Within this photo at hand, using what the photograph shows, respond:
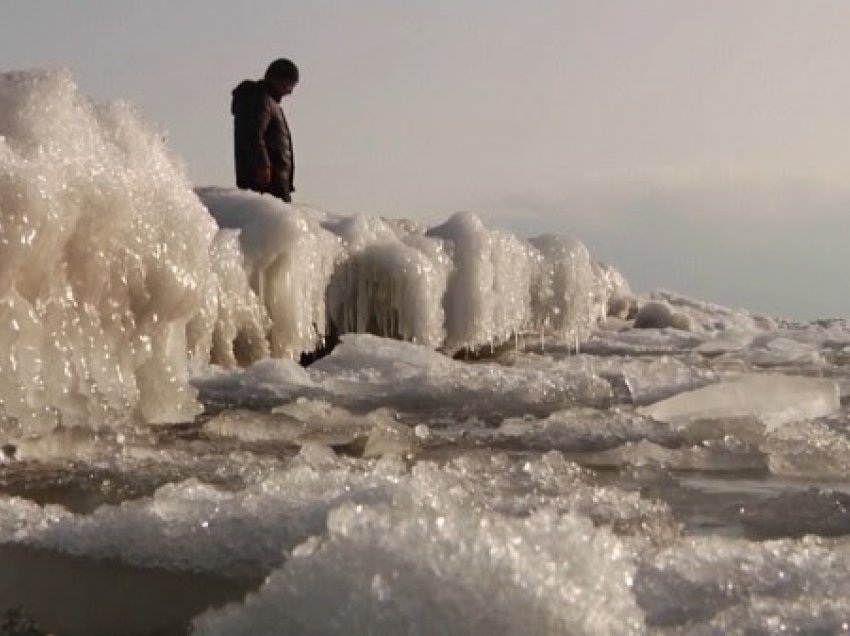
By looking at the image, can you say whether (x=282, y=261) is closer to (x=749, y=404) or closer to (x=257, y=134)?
(x=257, y=134)

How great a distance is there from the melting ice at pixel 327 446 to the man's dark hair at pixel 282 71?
0.95 m

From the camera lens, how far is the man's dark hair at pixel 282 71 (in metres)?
8.61

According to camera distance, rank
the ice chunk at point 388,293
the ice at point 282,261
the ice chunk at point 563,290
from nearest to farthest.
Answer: the ice at point 282,261
the ice chunk at point 388,293
the ice chunk at point 563,290

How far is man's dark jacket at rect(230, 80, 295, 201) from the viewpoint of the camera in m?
8.71

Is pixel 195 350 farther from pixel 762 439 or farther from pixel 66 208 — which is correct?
pixel 762 439

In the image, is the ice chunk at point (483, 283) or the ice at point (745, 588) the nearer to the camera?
the ice at point (745, 588)

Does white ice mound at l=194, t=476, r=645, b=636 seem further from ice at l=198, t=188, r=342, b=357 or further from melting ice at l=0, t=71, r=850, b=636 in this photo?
ice at l=198, t=188, r=342, b=357

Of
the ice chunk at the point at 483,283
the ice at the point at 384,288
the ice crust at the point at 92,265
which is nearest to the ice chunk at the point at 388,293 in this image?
the ice at the point at 384,288

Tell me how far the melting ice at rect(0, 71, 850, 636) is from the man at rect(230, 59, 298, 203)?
602mm

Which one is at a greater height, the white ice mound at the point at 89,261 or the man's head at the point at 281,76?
the man's head at the point at 281,76

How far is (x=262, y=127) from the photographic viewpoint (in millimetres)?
8727

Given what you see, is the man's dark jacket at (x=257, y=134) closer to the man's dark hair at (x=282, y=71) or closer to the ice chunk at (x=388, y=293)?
the man's dark hair at (x=282, y=71)

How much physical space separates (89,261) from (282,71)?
480 cm

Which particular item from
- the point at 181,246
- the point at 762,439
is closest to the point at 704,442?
the point at 762,439
